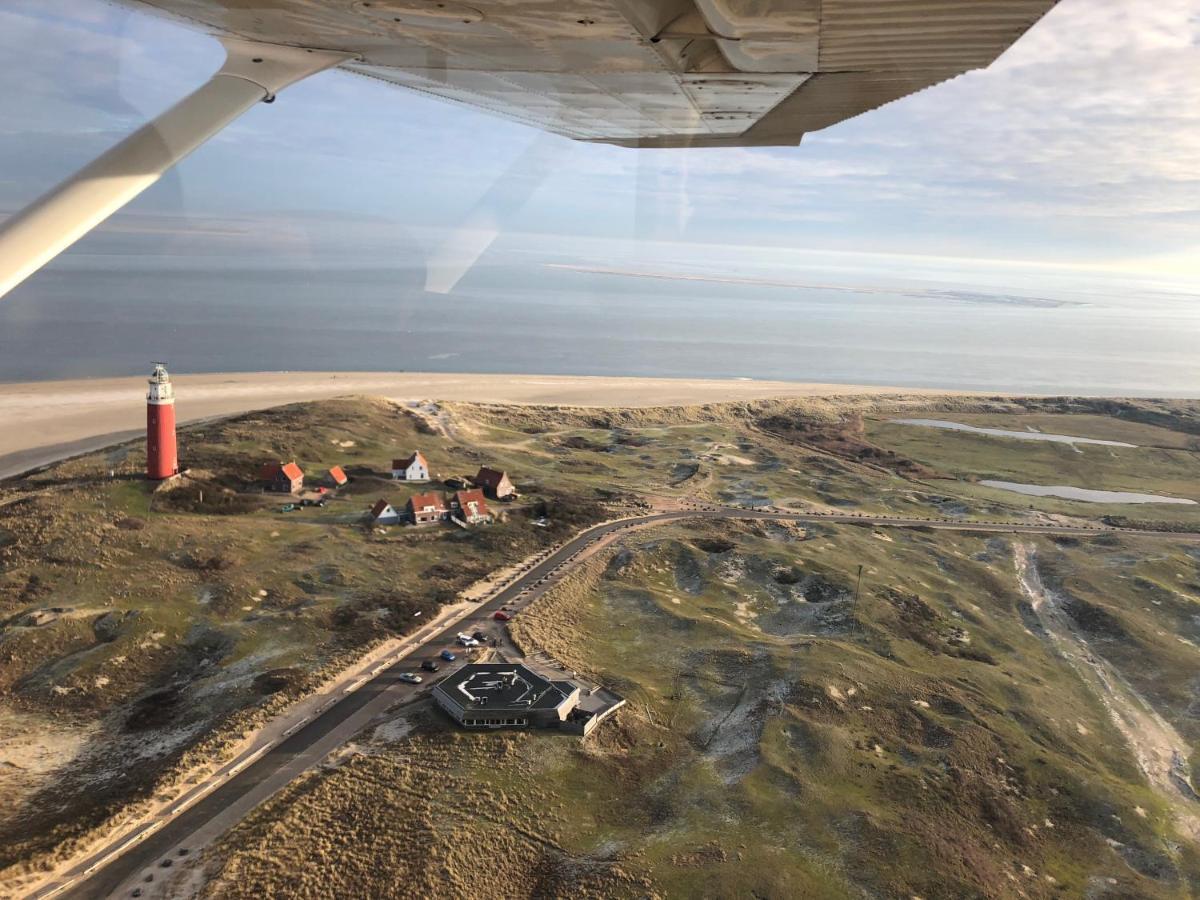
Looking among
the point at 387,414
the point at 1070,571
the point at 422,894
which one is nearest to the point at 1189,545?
the point at 1070,571

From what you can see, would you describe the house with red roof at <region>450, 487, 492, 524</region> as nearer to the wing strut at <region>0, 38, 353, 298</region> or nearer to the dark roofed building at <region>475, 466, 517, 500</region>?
the dark roofed building at <region>475, 466, 517, 500</region>

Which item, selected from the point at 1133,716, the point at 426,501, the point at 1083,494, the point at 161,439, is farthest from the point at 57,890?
the point at 1083,494

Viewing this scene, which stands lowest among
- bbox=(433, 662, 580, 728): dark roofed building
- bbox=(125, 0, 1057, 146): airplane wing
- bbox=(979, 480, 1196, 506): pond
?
bbox=(433, 662, 580, 728): dark roofed building

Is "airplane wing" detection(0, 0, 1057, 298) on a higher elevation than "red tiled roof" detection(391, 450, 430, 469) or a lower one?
higher

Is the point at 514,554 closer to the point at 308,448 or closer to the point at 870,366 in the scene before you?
the point at 308,448

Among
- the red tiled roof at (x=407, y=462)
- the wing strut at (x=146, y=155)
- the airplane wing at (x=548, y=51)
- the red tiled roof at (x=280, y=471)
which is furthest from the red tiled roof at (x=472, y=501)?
the wing strut at (x=146, y=155)

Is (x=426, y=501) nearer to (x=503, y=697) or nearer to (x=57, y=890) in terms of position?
(x=503, y=697)

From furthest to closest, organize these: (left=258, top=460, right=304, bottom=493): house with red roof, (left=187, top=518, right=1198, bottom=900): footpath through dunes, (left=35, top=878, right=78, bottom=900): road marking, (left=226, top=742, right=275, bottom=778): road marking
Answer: (left=258, top=460, right=304, bottom=493): house with red roof → (left=226, top=742, right=275, bottom=778): road marking → (left=187, top=518, right=1198, bottom=900): footpath through dunes → (left=35, top=878, right=78, bottom=900): road marking

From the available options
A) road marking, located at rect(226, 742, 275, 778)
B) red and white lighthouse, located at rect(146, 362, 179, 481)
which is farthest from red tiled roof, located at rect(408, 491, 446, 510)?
road marking, located at rect(226, 742, 275, 778)
